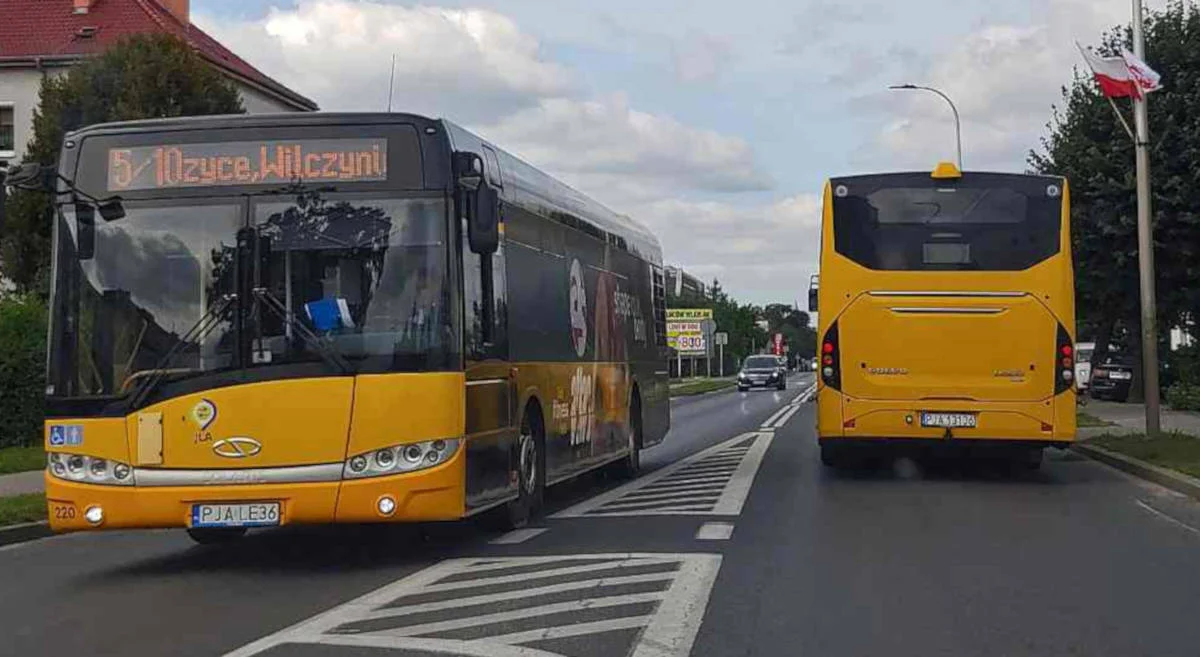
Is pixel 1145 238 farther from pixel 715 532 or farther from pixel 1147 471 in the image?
pixel 715 532

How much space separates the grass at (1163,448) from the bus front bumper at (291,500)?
9802mm

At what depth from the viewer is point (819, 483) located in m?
18.0

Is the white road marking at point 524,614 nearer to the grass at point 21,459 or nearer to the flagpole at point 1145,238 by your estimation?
the grass at point 21,459

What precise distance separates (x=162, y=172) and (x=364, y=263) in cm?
160

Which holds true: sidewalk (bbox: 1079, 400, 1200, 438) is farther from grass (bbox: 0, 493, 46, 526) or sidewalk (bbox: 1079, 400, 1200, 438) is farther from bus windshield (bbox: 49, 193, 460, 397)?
bus windshield (bbox: 49, 193, 460, 397)

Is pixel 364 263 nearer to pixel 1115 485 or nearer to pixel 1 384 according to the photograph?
pixel 1115 485

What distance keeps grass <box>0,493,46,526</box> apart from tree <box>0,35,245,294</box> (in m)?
18.1

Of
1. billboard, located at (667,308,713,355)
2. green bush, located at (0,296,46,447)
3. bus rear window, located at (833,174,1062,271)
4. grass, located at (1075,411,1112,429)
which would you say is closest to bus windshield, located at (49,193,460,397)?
bus rear window, located at (833,174,1062,271)

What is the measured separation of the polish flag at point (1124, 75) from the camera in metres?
21.1

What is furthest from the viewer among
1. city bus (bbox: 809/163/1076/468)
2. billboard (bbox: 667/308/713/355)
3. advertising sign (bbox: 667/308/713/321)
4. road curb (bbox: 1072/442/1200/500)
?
advertising sign (bbox: 667/308/713/321)

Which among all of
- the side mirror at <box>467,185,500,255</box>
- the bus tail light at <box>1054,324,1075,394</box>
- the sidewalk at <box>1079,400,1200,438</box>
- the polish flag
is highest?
the polish flag

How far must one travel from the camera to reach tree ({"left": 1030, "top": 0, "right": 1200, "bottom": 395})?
101 feet

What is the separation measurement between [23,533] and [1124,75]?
1525 centimetres

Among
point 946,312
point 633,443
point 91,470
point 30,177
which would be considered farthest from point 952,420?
point 30,177
